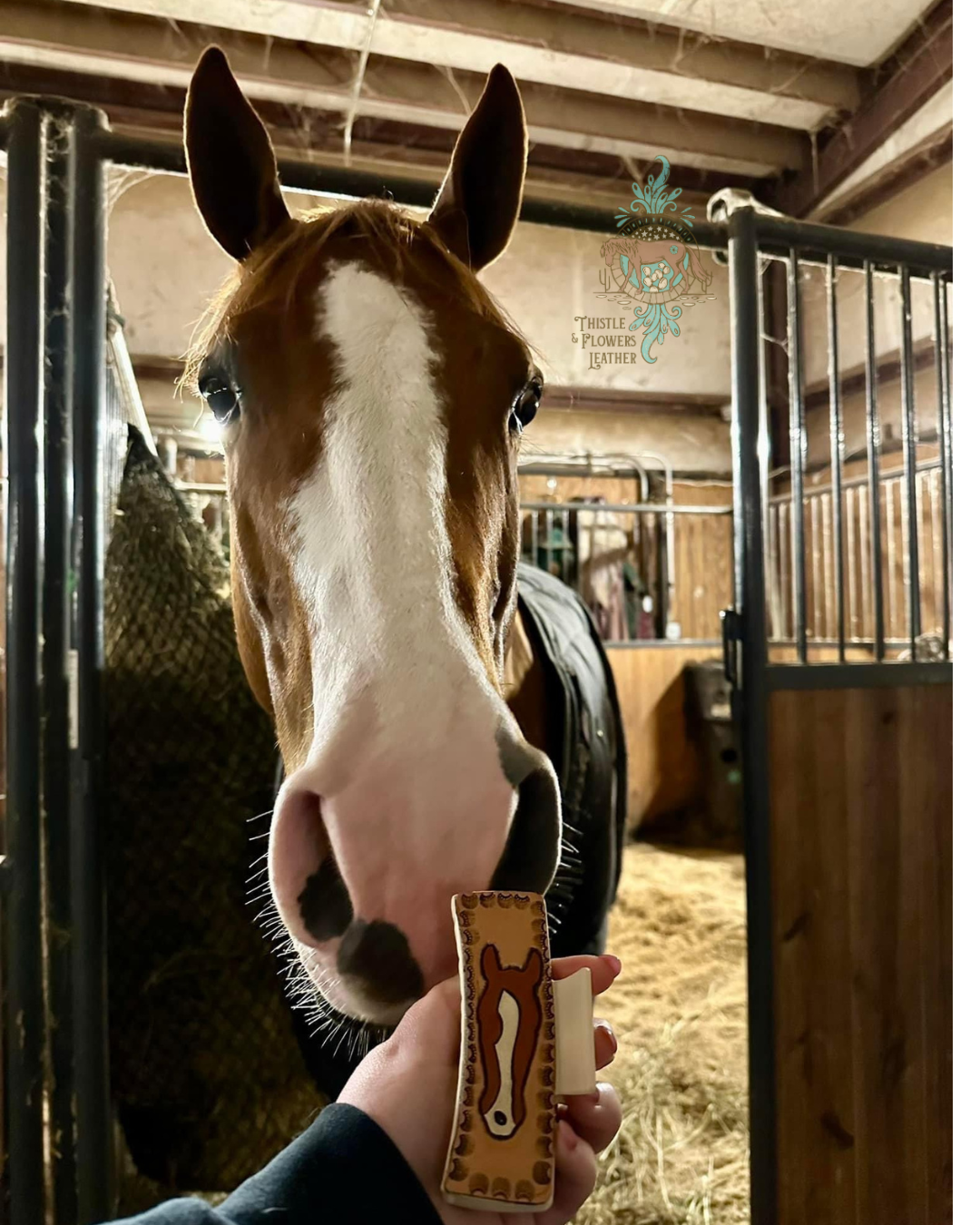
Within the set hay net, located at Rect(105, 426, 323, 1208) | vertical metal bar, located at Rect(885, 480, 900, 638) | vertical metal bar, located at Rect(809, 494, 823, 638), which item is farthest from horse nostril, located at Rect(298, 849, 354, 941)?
vertical metal bar, located at Rect(809, 494, 823, 638)

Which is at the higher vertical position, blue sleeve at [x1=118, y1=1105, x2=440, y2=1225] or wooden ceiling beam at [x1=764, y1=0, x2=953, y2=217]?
wooden ceiling beam at [x1=764, y1=0, x2=953, y2=217]

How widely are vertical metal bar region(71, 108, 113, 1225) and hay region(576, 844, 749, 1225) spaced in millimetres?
811

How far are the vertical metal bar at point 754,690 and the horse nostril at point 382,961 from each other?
0.70 metres

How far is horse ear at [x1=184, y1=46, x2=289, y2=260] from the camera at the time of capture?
79cm

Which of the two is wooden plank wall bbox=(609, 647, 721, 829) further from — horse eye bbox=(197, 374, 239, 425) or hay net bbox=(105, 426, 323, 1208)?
horse eye bbox=(197, 374, 239, 425)

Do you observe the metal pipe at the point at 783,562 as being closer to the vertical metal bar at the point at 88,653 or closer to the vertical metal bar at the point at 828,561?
the vertical metal bar at the point at 828,561

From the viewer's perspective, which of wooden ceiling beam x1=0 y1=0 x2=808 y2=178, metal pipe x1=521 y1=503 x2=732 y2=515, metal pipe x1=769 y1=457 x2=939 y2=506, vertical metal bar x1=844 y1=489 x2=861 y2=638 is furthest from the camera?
vertical metal bar x1=844 y1=489 x2=861 y2=638

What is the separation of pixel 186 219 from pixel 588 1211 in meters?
1.98

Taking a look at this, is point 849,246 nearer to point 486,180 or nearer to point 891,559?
point 486,180

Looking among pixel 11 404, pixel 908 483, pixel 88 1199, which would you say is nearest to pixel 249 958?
pixel 88 1199

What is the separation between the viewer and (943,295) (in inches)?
45.5

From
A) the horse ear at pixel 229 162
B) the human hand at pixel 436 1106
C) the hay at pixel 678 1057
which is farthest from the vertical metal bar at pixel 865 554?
the human hand at pixel 436 1106

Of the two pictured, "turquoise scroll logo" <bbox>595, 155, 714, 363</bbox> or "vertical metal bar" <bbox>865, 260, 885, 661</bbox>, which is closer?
"turquoise scroll logo" <bbox>595, 155, 714, 363</bbox>

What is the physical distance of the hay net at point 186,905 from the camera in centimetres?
101
